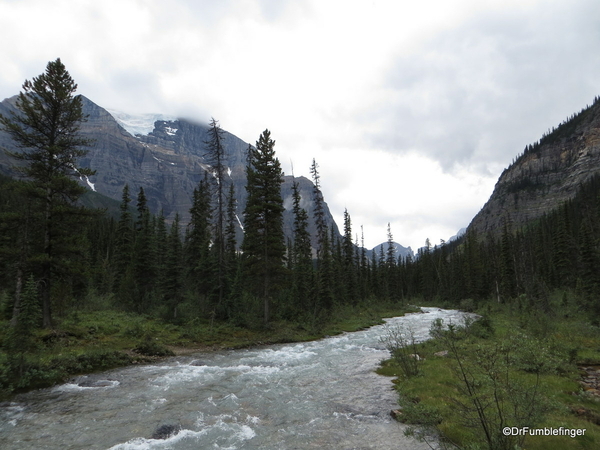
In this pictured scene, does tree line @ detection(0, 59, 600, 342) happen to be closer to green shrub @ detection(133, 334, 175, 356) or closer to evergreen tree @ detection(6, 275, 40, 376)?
evergreen tree @ detection(6, 275, 40, 376)

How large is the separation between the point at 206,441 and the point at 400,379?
967 cm

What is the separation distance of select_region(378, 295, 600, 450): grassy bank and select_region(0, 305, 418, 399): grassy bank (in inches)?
504

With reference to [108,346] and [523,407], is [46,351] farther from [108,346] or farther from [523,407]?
[523,407]

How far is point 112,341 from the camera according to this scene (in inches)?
786

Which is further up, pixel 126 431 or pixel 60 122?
pixel 60 122

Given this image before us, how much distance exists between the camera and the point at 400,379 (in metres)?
14.5

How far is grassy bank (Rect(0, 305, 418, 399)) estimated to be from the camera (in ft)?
41.5

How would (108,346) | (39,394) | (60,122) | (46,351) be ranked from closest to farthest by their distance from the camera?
(39,394) < (46,351) < (108,346) < (60,122)

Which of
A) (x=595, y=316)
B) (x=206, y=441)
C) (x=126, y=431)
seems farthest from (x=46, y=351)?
(x=595, y=316)

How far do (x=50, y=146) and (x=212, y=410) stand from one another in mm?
20424

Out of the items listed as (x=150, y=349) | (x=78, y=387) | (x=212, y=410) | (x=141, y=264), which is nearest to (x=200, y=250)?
(x=141, y=264)

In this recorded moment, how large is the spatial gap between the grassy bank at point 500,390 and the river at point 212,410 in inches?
47.6

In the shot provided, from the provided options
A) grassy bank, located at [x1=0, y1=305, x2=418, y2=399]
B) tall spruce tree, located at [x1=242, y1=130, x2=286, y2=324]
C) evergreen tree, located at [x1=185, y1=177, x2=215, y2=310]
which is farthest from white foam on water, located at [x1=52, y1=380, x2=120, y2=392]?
evergreen tree, located at [x1=185, y1=177, x2=215, y2=310]

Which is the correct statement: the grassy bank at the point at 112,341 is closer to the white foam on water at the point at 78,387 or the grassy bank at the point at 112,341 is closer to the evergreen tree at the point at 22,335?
the evergreen tree at the point at 22,335
